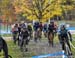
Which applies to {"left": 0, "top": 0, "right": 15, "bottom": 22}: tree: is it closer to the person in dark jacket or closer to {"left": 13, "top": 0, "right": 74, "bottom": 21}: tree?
{"left": 13, "top": 0, "right": 74, "bottom": 21}: tree

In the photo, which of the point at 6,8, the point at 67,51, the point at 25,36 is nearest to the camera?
the point at 6,8

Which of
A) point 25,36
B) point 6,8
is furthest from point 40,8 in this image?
point 6,8

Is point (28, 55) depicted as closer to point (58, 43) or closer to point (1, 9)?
point (58, 43)

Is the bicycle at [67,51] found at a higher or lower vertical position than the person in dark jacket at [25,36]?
lower

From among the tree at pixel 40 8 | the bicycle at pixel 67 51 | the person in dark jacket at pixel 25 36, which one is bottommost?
the bicycle at pixel 67 51

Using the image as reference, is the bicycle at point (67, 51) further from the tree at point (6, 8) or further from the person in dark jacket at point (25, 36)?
the tree at point (6, 8)

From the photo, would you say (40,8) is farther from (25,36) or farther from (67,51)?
(67,51)

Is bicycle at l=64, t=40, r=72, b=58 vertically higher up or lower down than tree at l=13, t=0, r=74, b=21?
lower down

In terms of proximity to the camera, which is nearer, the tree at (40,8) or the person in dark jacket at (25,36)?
the tree at (40,8)

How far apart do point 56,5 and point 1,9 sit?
2.37 feet

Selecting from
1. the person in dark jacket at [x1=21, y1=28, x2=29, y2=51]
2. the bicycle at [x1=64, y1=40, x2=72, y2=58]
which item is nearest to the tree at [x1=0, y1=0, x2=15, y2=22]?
the person in dark jacket at [x1=21, y1=28, x2=29, y2=51]

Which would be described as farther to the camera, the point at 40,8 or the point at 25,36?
the point at 25,36

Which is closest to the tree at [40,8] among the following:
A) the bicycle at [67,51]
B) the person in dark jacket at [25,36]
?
the person in dark jacket at [25,36]

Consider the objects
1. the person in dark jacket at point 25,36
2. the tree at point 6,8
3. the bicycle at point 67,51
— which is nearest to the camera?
the tree at point 6,8
